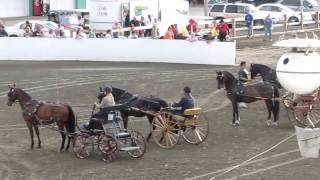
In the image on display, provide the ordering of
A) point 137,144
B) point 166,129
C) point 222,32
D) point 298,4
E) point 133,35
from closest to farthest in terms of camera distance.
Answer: point 137,144, point 166,129, point 222,32, point 133,35, point 298,4

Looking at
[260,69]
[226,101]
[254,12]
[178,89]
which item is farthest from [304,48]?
[254,12]

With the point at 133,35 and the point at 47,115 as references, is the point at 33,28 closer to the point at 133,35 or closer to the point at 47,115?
the point at 133,35

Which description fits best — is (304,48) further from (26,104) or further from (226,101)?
(226,101)

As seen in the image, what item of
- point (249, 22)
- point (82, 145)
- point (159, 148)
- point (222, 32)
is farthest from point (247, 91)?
point (249, 22)

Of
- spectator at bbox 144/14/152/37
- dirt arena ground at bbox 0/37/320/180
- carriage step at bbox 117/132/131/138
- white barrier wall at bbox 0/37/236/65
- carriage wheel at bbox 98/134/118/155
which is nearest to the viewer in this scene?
dirt arena ground at bbox 0/37/320/180

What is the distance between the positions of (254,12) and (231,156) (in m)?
33.1

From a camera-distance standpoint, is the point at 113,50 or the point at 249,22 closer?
the point at 113,50

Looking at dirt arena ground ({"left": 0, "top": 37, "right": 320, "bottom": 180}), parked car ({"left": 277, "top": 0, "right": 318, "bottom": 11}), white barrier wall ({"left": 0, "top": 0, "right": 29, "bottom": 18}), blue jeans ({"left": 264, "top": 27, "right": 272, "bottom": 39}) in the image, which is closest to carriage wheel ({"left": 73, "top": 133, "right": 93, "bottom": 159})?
dirt arena ground ({"left": 0, "top": 37, "right": 320, "bottom": 180})

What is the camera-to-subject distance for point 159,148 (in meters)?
15.2

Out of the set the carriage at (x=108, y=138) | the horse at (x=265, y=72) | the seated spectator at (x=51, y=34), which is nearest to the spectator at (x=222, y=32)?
Answer: the seated spectator at (x=51, y=34)

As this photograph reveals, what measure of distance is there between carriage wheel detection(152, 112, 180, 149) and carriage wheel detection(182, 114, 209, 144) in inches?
10.8

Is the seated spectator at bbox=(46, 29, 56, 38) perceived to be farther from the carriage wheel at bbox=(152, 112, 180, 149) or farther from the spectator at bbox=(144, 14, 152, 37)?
the carriage wheel at bbox=(152, 112, 180, 149)

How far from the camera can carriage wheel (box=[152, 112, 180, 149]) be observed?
15.2 m

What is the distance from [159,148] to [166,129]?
1.52 ft
